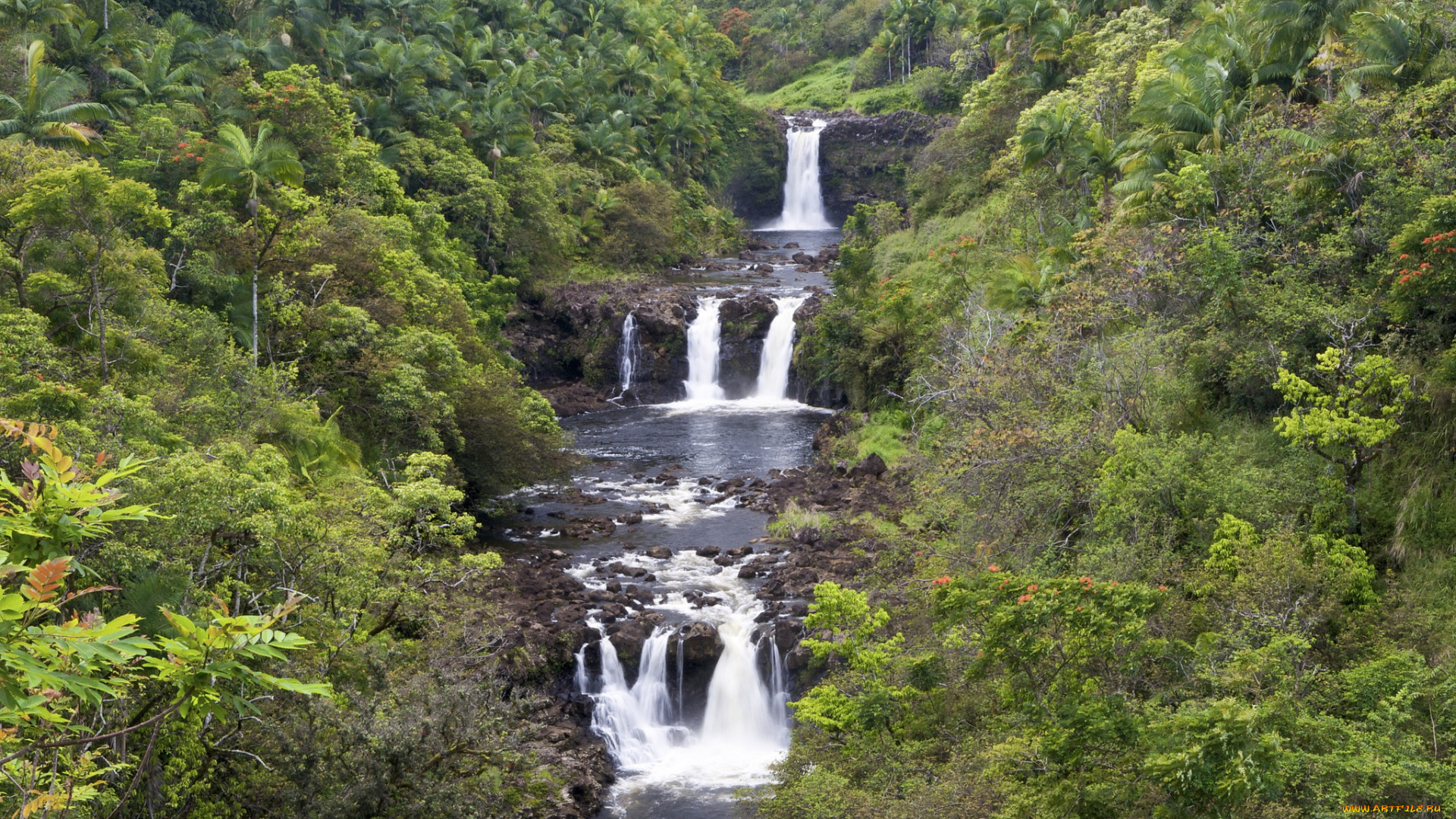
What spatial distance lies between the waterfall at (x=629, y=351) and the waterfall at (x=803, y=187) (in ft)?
99.4

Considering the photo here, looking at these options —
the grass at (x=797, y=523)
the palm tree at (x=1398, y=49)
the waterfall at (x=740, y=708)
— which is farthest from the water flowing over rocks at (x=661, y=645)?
the palm tree at (x=1398, y=49)

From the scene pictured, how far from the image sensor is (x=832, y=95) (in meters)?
79.8

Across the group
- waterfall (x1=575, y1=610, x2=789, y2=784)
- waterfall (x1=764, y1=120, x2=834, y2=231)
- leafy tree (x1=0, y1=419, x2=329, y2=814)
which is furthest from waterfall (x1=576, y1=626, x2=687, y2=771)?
waterfall (x1=764, y1=120, x2=834, y2=231)

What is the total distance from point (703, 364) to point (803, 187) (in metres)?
31.3

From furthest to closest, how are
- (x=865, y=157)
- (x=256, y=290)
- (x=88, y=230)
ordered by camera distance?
(x=865, y=157) → (x=256, y=290) → (x=88, y=230)

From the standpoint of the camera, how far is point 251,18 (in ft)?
123

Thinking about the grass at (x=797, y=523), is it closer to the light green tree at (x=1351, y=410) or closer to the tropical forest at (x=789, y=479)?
the tropical forest at (x=789, y=479)

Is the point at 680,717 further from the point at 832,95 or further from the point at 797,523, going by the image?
the point at 832,95

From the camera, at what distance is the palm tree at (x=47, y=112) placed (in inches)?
921

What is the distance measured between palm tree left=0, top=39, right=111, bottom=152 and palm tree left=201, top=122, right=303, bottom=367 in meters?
4.22

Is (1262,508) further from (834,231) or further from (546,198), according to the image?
(834,231)

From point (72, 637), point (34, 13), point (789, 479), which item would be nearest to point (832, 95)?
point (789, 479)

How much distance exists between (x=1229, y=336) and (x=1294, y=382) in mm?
3343

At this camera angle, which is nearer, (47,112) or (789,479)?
(47,112)
